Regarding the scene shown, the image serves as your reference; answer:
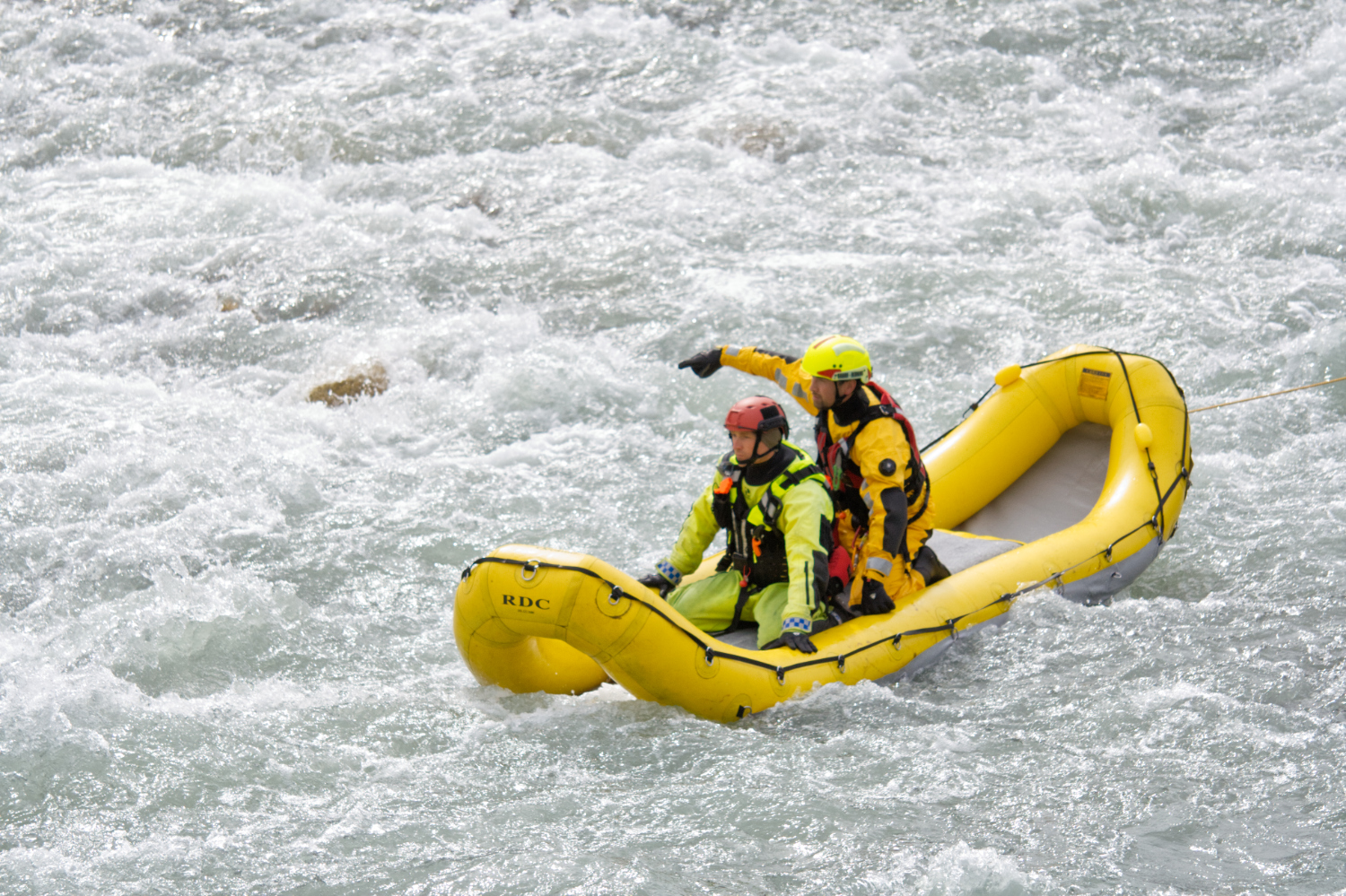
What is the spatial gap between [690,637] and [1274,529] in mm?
3276

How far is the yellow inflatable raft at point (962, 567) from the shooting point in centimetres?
416

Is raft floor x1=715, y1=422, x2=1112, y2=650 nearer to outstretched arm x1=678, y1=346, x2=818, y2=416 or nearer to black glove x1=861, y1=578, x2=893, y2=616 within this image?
black glove x1=861, y1=578, x2=893, y2=616

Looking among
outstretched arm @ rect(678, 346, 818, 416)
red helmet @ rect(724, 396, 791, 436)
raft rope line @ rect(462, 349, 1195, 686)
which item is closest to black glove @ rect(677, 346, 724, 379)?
outstretched arm @ rect(678, 346, 818, 416)

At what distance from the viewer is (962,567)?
5152 millimetres

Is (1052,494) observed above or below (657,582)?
below

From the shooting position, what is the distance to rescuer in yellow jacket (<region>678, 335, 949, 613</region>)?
462 centimetres

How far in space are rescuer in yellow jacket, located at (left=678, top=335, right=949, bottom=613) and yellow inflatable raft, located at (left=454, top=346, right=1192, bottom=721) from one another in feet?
0.42

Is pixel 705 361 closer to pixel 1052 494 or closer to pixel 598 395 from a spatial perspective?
pixel 1052 494

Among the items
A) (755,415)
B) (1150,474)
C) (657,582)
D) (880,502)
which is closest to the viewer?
(755,415)

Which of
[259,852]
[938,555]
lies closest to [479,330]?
[938,555]

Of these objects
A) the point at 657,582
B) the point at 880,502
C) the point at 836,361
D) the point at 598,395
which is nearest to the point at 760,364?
the point at 836,361

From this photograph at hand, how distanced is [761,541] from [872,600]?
0.49 metres

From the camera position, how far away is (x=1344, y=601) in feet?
17.4

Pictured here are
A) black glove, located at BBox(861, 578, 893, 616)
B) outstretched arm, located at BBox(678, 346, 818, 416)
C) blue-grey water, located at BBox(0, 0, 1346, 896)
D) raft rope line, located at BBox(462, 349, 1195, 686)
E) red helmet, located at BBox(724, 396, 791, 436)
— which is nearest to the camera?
blue-grey water, located at BBox(0, 0, 1346, 896)
